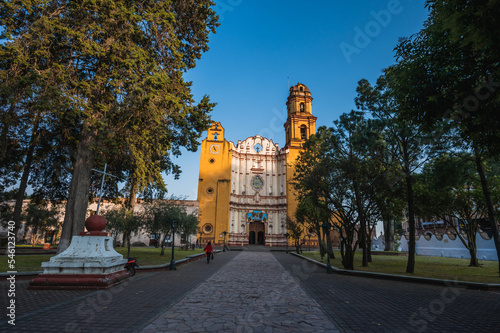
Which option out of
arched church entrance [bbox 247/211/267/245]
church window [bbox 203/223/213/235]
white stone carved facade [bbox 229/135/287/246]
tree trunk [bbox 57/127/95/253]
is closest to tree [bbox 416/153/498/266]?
tree trunk [bbox 57/127/95/253]

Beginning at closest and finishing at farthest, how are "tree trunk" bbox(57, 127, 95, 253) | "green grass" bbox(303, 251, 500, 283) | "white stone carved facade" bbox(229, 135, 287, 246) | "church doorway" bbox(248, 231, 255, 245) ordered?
"green grass" bbox(303, 251, 500, 283) → "tree trunk" bbox(57, 127, 95, 253) → "white stone carved facade" bbox(229, 135, 287, 246) → "church doorway" bbox(248, 231, 255, 245)

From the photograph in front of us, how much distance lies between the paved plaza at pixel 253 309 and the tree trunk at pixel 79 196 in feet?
14.6

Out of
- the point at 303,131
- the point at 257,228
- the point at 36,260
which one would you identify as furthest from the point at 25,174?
the point at 303,131

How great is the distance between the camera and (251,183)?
46562 mm

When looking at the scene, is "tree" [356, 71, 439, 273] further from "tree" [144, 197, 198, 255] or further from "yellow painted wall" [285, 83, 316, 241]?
"yellow painted wall" [285, 83, 316, 241]

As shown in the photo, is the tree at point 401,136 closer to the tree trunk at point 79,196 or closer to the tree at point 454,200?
the tree at point 454,200

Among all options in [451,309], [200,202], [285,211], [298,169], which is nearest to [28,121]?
[298,169]

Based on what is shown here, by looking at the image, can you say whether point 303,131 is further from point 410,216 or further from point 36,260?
point 36,260

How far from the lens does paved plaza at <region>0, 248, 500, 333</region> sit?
441 centimetres

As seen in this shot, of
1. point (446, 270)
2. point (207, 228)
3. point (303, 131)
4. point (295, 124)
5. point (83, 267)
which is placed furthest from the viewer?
point (303, 131)

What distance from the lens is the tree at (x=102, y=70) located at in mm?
11523

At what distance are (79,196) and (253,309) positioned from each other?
11.1 meters

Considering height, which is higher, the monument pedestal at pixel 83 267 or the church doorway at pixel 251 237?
the monument pedestal at pixel 83 267

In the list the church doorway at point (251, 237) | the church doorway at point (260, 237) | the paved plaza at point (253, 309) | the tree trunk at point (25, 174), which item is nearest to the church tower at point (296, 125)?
the church doorway at point (260, 237)
